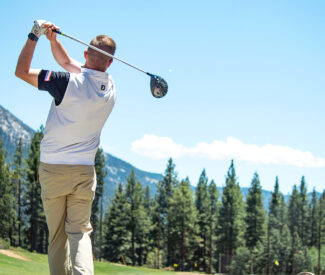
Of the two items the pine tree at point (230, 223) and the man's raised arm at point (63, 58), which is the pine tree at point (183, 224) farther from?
the man's raised arm at point (63, 58)

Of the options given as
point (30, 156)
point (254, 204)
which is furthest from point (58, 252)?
point (254, 204)

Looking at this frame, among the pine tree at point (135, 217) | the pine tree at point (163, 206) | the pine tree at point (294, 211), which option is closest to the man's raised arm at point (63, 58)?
the pine tree at point (135, 217)

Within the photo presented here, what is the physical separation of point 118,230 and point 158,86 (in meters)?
53.5

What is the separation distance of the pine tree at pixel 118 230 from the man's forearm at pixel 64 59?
51151 millimetres

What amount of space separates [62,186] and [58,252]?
0.67m

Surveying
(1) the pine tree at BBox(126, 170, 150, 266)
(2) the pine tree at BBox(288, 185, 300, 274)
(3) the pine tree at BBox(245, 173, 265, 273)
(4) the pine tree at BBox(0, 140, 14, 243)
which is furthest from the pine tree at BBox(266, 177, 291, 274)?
(4) the pine tree at BBox(0, 140, 14, 243)

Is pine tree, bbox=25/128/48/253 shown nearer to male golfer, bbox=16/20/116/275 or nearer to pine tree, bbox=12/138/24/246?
pine tree, bbox=12/138/24/246

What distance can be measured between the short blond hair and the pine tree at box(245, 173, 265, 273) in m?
59.5

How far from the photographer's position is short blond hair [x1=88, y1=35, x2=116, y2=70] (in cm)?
372

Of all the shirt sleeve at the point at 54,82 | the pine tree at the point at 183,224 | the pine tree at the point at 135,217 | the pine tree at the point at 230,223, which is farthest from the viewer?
the pine tree at the point at 230,223

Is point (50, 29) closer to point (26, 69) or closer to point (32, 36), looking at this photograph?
point (32, 36)

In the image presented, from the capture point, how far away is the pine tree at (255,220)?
6053cm

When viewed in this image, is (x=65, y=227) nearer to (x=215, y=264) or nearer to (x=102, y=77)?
(x=102, y=77)

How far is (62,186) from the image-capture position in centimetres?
372
